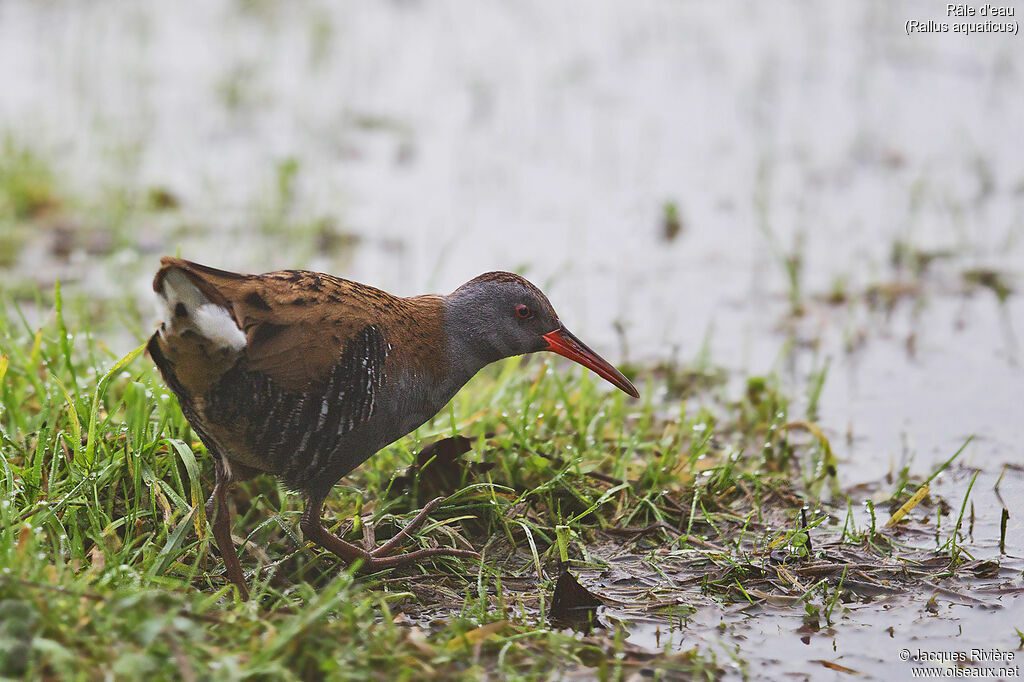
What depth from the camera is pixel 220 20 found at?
9.81m

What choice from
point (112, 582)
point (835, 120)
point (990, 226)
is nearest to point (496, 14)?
point (835, 120)

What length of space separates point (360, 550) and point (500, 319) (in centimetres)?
91

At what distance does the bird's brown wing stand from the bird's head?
18.2 inches

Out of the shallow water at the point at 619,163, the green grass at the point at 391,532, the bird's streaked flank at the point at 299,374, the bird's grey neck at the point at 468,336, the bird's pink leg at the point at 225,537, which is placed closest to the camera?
the green grass at the point at 391,532

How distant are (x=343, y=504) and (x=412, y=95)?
17.1 feet

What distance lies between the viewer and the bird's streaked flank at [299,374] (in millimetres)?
3379

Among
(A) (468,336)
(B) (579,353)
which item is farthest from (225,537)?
(B) (579,353)

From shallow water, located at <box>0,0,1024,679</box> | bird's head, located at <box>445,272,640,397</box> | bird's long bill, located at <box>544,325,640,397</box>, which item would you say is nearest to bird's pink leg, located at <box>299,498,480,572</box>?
bird's head, located at <box>445,272,640,397</box>

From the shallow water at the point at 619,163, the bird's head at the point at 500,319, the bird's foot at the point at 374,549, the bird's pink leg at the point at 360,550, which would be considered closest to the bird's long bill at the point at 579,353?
the bird's head at the point at 500,319

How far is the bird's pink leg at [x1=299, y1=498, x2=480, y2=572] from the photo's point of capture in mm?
3736

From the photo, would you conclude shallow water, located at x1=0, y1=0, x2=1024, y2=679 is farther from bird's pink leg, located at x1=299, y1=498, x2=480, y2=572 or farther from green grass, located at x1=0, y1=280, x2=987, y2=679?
bird's pink leg, located at x1=299, y1=498, x2=480, y2=572

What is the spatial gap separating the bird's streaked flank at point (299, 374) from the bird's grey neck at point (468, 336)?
2 cm

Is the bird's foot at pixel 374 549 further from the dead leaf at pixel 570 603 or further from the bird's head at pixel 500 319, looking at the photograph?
the bird's head at pixel 500 319

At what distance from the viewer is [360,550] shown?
3.77 metres
